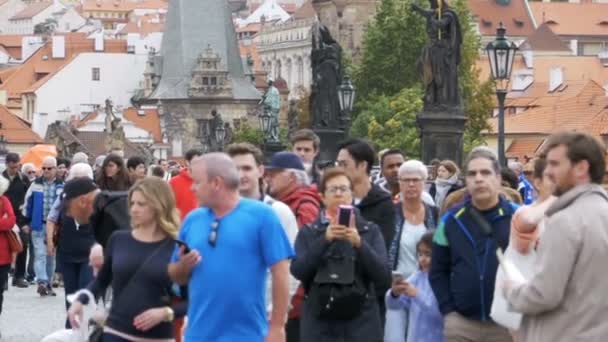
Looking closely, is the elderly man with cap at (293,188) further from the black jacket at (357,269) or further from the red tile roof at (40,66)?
the red tile roof at (40,66)

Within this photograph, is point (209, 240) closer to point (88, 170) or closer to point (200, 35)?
point (88, 170)

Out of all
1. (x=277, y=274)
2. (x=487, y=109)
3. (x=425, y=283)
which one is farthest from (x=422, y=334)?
(x=487, y=109)

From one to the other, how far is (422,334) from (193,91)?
130 metres

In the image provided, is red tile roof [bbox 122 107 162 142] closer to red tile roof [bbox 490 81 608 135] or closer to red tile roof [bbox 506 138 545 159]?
red tile roof [bbox 490 81 608 135]

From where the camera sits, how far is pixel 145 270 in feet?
33.4

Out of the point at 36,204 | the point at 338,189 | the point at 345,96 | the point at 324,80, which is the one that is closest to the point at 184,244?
the point at 338,189

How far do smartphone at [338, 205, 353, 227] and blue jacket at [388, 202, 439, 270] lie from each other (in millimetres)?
1071

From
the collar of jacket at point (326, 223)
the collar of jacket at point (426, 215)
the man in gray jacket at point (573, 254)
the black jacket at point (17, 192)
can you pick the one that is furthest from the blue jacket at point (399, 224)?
the black jacket at point (17, 192)

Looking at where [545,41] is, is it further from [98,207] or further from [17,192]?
[98,207]

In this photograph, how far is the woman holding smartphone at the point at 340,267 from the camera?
11.1 metres

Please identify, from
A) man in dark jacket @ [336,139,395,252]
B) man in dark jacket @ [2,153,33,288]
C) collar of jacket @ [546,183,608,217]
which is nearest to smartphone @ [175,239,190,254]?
collar of jacket @ [546,183,608,217]

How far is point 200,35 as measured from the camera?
461 ft

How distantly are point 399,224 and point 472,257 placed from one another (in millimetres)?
2268

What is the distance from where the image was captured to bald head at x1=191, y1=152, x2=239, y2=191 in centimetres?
964
